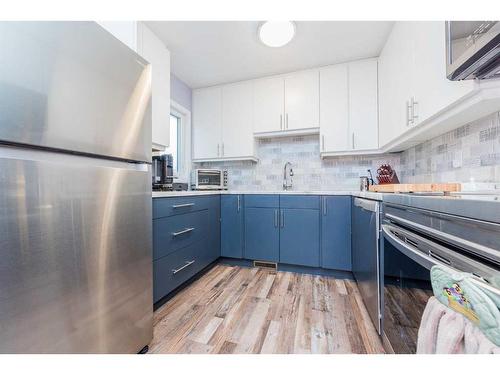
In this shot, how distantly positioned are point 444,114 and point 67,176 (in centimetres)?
179

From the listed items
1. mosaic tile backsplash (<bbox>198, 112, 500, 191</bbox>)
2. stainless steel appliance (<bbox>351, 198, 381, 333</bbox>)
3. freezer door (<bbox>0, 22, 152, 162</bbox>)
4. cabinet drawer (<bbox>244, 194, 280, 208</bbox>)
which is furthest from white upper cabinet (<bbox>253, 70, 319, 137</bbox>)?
freezer door (<bbox>0, 22, 152, 162</bbox>)

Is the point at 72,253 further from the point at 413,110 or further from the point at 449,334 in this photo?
the point at 413,110

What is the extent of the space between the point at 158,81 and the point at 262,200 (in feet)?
4.87

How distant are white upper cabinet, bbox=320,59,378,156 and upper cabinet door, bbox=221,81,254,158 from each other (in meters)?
0.85

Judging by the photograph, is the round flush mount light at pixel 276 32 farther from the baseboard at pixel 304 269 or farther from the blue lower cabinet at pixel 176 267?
the baseboard at pixel 304 269

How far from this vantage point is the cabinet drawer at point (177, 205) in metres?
1.42

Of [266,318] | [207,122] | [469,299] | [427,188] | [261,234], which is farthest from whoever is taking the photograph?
[207,122]

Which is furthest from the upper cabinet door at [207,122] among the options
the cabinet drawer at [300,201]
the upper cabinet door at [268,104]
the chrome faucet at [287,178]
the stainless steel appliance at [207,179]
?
the cabinet drawer at [300,201]

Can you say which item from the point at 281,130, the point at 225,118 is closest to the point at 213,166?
the point at 225,118

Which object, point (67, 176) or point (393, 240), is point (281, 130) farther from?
point (67, 176)

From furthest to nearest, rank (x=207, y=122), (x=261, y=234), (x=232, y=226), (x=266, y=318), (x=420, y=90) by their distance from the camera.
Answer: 1. (x=207, y=122)
2. (x=232, y=226)
3. (x=261, y=234)
4. (x=266, y=318)
5. (x=420, y=90)

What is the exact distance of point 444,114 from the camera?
1.12 metres

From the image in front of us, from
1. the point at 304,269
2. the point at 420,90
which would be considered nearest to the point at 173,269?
the point at 304,269

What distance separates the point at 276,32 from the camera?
1758 mm
